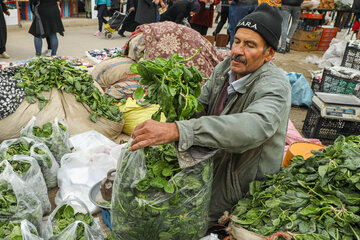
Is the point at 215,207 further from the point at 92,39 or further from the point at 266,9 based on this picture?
the point at 92,39

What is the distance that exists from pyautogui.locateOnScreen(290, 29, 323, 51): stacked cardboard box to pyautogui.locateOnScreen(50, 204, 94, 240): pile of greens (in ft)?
28.4

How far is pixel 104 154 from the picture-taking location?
8.87ft

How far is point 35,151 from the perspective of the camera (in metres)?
2.48

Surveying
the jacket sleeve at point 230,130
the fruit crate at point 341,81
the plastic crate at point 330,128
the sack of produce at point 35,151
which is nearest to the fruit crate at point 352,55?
the fruit crate at point 341,81

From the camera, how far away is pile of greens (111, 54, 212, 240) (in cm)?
129

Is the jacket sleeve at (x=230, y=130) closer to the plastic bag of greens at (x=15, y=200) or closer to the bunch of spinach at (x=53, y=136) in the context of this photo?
the plastic bag of greens at (x=15, y=200)

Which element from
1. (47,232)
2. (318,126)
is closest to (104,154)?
(47,232)

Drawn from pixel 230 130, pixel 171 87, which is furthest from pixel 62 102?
pixel 230 130

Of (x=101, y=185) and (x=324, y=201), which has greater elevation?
(x=324, y=201)

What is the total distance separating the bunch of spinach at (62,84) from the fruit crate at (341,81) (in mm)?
3153

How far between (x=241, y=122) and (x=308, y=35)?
8.80 metres

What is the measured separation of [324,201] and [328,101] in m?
2.44

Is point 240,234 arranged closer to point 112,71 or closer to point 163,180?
point 163,180

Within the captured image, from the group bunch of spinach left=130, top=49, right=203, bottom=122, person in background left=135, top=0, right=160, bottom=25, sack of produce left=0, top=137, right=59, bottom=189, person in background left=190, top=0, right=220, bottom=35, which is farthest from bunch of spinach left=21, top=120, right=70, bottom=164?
person in background left=190, top=0, right=220, bottom=35
